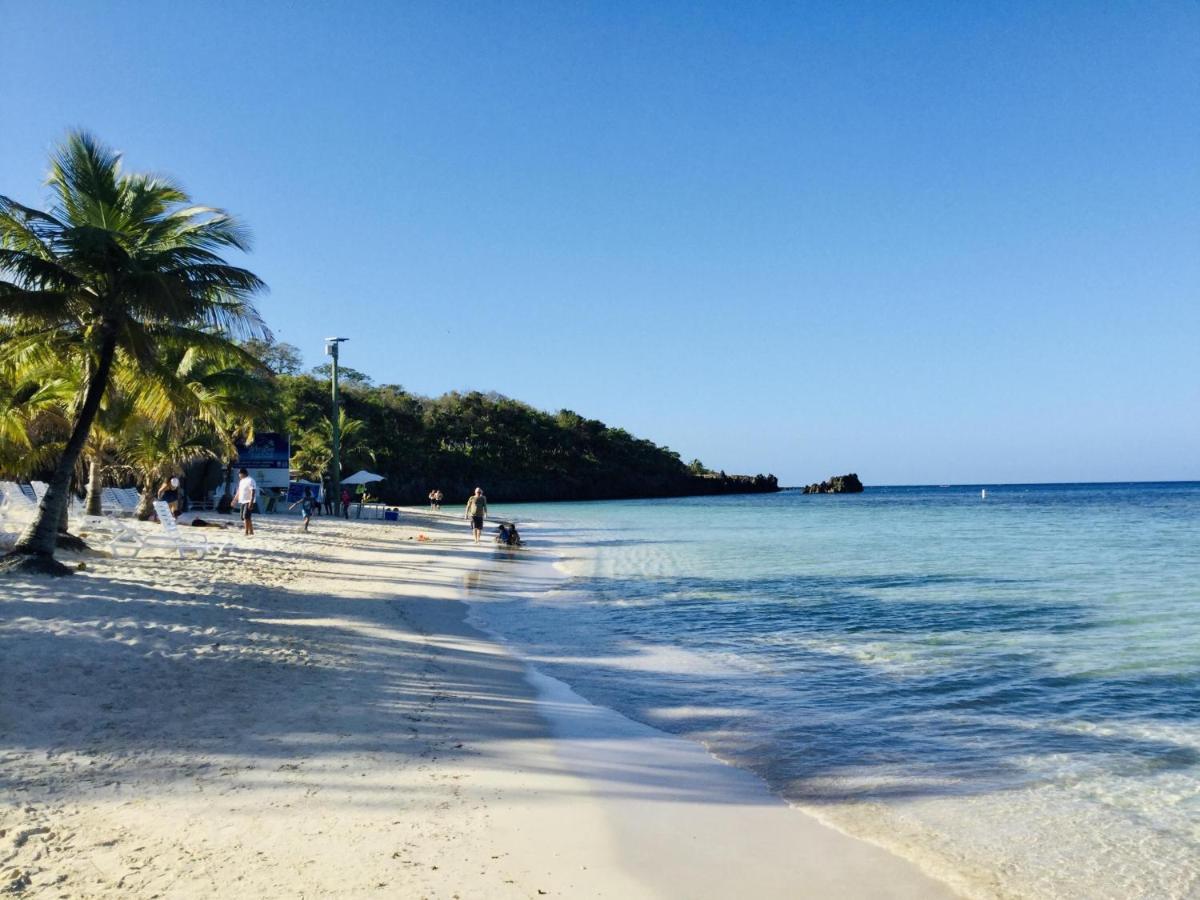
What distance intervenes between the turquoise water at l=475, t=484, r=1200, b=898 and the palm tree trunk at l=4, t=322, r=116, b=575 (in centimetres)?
525

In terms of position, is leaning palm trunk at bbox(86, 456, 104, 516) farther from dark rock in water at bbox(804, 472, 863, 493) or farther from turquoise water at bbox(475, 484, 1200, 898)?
dark rock in water at bbox(804, 472, 863, 493)

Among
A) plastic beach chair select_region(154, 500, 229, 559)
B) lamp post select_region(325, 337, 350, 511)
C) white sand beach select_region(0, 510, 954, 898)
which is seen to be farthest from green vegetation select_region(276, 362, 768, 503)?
white sand beach select_region(0, 510, 954, 898)

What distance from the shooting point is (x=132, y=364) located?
449 inches

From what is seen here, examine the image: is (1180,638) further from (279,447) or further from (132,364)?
(279,447)

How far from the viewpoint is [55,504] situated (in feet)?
31.7

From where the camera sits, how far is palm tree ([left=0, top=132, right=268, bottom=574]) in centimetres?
954

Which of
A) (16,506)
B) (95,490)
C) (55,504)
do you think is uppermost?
(95,490)

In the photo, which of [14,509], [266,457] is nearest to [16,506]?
[14,509]

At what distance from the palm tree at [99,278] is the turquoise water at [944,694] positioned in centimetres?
568

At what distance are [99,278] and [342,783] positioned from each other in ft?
28.0

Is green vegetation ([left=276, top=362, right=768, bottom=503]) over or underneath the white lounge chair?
over

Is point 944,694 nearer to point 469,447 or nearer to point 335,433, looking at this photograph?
point 335,433

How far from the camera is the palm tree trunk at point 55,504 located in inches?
364

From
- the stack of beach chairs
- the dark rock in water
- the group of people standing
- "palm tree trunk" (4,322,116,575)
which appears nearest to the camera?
"palm tree trunk" (4,322,116,575)
